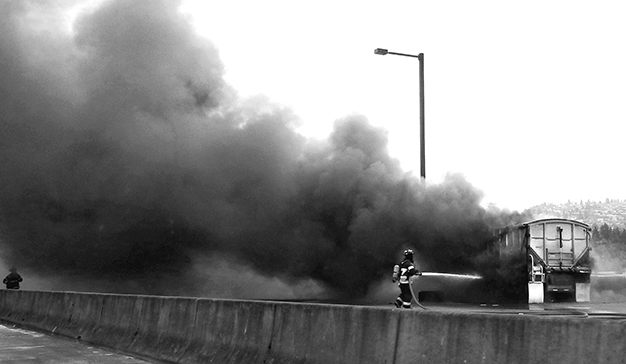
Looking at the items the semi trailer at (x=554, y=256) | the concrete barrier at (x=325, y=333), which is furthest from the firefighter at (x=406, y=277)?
the semi trailer at (x=554, y=256)

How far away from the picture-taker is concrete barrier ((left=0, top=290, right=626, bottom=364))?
4469mm

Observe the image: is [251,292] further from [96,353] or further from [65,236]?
[96,353]

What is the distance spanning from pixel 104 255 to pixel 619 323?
1339 inches

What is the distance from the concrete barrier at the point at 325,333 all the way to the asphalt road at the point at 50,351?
34 cm

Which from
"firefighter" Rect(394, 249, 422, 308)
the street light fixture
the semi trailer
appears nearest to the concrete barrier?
"firefighter" Rect(394, 249, 422, 308)

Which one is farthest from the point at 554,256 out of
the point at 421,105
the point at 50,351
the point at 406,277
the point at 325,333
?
the point at 325,333

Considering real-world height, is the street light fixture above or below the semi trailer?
above

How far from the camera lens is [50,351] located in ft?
35.5

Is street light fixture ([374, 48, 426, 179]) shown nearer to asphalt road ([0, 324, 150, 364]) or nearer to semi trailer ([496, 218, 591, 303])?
semi trailer ([496, 218, 591, 303])

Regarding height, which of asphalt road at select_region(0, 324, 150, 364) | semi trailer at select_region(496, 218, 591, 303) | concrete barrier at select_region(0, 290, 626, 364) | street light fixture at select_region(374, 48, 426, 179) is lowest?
asphalt road at select_region(0, 324, 150, 364)

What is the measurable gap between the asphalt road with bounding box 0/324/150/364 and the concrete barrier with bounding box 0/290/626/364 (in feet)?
1.12

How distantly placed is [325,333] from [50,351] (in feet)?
18.7

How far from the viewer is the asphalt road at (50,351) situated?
9.65 meters

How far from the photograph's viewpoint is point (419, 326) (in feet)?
18.5
